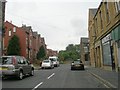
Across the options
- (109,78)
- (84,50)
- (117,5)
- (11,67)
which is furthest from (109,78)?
(84,50)

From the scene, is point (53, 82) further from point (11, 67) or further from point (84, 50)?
point (84, 50)

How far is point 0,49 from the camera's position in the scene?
99.9ft

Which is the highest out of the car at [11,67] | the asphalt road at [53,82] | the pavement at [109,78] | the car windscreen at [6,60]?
the car windscreen at [6,60]

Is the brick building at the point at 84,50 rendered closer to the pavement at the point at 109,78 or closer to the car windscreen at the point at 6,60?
the pavement at the point at 109,78

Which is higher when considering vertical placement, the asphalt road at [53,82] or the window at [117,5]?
the window at [117,5]

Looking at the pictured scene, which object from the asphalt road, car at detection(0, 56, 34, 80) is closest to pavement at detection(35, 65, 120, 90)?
the asphalt road

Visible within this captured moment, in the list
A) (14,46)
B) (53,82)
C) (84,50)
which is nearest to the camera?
(53,82)

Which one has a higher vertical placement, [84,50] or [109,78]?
[84,50]

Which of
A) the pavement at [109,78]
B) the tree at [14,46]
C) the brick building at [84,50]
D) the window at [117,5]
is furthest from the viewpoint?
the brick building at [84,50]

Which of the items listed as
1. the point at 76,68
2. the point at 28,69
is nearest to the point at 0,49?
the point at 76,68

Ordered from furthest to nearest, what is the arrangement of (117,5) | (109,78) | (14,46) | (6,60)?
1. (14,46)
2. (117,5)
3. (6,60)
4. (109,78)

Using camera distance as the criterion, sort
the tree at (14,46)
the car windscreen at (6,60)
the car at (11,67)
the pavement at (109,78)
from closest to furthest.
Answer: the pavement at (109,78) < the car at (11,67) < the car windscreen at (6,60) < the tree at (14,46)

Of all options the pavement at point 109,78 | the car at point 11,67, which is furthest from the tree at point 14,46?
the car at point 11,67

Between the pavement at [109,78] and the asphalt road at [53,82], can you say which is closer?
the pavement at [109,78]
